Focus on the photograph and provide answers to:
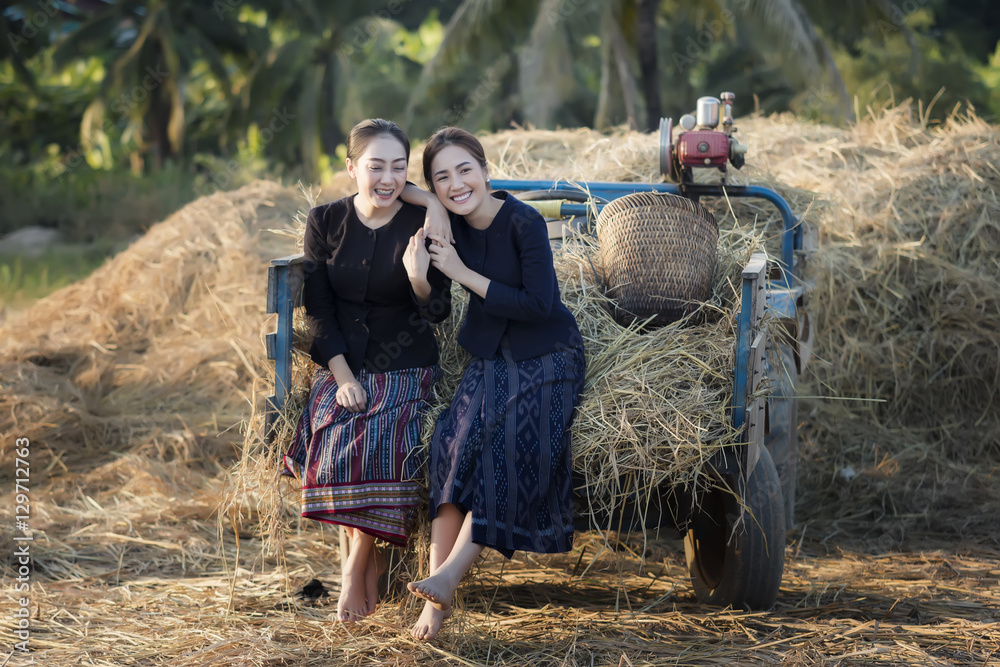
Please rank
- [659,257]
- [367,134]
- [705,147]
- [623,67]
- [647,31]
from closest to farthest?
[367,134], [659,257], [705,147], [647,31], [623,67]

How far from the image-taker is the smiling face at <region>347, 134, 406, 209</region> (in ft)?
11.4

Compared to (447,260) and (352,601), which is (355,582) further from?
(447,260)

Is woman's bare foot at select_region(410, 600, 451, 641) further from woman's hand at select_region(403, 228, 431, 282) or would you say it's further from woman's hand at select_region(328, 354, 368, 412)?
woman's hand at select_region(403, 228, 431, 282)

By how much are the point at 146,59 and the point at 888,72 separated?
19037 mm

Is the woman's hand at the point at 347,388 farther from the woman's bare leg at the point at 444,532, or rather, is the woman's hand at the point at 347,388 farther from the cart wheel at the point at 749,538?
the cart wheel at the point at 749,538

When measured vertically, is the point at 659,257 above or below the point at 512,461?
above

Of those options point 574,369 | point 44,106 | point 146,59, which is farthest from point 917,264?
point 44,106

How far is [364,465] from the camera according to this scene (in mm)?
3244

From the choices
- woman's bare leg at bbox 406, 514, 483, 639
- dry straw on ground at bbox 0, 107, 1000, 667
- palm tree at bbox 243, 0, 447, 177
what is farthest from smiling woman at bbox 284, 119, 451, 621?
palm tree at bbox 243, 0, 447, 177

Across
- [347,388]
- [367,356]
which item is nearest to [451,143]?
[367,356]

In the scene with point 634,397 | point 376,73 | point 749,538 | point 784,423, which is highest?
point 376,73

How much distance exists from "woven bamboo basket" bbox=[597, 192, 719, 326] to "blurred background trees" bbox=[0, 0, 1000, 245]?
1162cm

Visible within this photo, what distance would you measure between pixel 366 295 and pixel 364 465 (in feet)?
2.13

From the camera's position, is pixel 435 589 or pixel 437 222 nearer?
pixel 435 589
